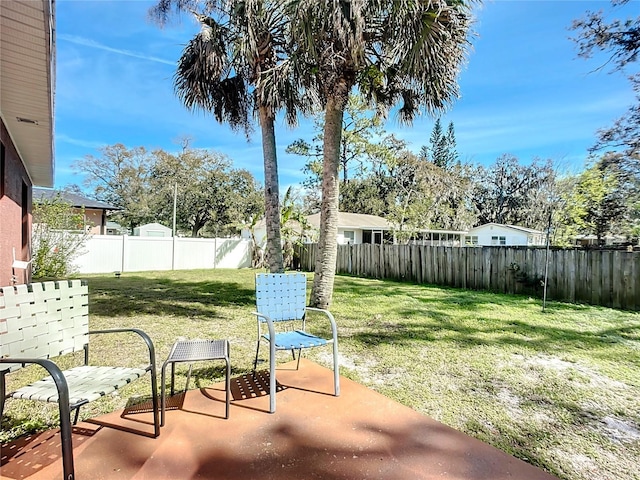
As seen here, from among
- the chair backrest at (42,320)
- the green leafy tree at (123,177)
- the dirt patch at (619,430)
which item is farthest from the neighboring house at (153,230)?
the dirt patch at (619,430)

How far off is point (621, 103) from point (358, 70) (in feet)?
32.6

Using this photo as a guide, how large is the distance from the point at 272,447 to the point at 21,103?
5.36 m

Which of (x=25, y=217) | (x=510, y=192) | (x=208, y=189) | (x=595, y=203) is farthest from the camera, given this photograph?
(x=510, y=192)

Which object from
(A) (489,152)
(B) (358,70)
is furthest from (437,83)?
(A) (489,152)

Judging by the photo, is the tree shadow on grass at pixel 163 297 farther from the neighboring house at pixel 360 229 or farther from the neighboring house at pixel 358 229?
the neighboring house at pixel 360 229

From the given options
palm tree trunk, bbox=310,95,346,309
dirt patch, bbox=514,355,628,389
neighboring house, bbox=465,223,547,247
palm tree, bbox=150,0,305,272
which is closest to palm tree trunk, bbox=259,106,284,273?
A: palm tree, bbox=150,0,305,272

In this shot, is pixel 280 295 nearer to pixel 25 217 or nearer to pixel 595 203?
pixel 25 217

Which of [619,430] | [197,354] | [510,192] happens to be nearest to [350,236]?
[510,192]

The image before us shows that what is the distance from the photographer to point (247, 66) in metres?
8.45

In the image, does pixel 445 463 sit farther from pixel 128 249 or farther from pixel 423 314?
pixel 128 249

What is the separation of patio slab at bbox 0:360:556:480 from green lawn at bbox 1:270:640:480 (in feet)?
1.02

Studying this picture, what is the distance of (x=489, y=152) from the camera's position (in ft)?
110

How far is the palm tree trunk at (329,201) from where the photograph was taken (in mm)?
7191

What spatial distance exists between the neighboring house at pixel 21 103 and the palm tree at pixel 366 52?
4022mm
